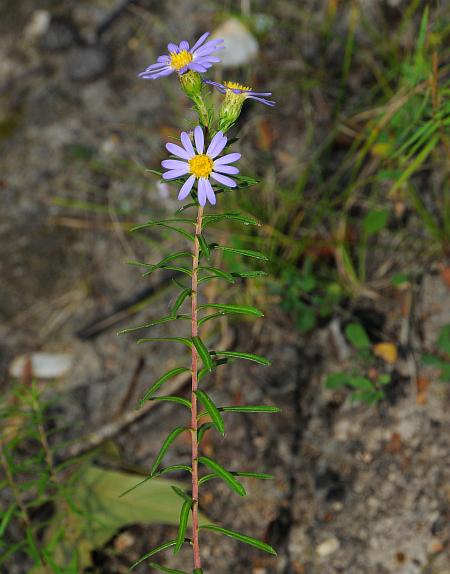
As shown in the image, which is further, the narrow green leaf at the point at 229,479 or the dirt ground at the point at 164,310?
the dirt ground at the point at 164,310

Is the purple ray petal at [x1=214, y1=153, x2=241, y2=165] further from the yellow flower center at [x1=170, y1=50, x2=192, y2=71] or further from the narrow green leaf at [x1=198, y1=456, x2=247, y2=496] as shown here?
the narrow green leaf at [x1=198, y1=456, x2=247, y2=496]

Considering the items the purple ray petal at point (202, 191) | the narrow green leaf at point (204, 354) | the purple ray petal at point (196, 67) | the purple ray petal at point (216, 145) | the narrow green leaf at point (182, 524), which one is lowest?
the narrow green leaf at point (182, 524)

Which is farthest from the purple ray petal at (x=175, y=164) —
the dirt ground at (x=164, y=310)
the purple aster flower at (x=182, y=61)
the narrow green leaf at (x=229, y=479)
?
the dirt ground at (x=164, y=310)

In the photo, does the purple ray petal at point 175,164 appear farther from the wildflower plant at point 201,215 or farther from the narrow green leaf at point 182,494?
the narrow green leaf at point 182,494

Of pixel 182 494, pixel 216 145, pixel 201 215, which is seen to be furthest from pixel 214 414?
pixel 216 145

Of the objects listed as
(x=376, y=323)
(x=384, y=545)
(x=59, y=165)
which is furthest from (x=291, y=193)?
(x=384, y=545)

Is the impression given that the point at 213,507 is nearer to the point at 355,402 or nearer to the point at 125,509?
the point at 125,509

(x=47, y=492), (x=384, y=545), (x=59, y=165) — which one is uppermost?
(x=59, y=165)

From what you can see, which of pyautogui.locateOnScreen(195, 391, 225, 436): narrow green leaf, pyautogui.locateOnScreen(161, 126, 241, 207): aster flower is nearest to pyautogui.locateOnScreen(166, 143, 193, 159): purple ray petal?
pyautogui.locateOnScreen(161, 126, 241, 207): aster flower
